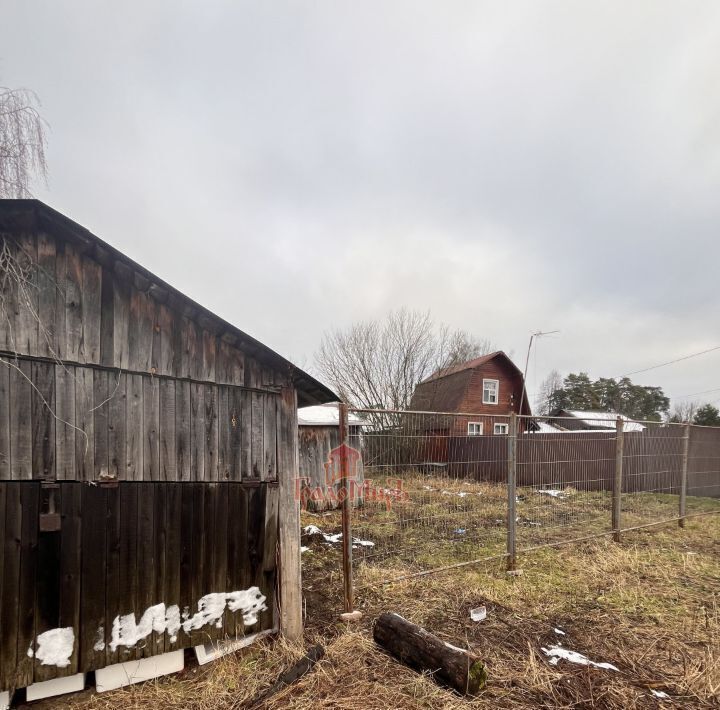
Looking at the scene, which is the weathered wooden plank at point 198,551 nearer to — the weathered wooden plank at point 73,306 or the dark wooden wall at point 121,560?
the dark wooden wall at point 121,560

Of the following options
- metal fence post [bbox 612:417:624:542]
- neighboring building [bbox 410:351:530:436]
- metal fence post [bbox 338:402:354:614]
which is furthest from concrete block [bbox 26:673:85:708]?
neighboring building [bbox 410:351:530:436]

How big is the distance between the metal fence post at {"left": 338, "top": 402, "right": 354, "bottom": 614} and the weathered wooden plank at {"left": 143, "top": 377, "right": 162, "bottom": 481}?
1.55 m

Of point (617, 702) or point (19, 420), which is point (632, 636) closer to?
point (617, 702)

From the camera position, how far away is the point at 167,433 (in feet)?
11.3

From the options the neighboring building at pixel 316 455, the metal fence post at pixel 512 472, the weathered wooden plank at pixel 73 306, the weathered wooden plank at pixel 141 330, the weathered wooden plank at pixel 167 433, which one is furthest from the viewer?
the neighboring building at pixel 316 455

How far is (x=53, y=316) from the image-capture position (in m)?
3.04

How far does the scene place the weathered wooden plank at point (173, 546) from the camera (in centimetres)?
340

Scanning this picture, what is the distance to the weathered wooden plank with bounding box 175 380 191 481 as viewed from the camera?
3.49 m

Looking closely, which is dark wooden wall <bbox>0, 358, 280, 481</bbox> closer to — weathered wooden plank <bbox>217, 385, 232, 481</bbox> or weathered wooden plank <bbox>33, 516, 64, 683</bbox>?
weathered wooden plank <bbox>217, 385, 232, 481</bbox>

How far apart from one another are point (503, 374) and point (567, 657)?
23131 millimetres

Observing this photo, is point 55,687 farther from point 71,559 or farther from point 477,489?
point 477,489

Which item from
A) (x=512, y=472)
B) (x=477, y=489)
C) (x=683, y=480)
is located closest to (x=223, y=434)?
(x=477, y=489)

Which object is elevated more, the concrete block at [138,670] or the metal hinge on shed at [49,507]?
the metal hinge on shed at [49,507]

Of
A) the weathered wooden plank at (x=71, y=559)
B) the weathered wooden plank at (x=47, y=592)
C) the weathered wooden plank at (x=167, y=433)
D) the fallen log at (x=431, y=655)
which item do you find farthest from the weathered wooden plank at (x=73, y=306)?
the fallen log at (x=431, y=655)
